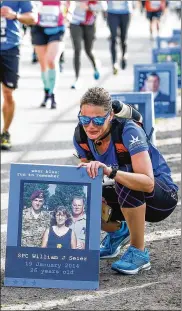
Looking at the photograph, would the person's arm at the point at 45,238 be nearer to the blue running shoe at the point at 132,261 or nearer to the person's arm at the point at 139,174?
the person's arm at the point at 139,174

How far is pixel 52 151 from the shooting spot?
11.1 meters

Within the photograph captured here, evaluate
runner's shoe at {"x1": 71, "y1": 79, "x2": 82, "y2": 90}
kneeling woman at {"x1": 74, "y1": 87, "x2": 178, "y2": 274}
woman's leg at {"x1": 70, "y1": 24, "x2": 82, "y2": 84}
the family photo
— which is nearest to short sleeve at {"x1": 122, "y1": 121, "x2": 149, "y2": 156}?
kneeling woman at {"x1": 74, "y1": 87, "x2": 178, "y2": 274}

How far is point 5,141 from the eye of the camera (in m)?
11.3

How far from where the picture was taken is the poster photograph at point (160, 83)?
39.7 ft

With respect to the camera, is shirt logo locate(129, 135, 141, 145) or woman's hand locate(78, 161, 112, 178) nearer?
woman's hand locate(78, 161, 112, 178)

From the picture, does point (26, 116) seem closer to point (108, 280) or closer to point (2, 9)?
point (2, 9)

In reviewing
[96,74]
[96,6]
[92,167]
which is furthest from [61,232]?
[96,74]

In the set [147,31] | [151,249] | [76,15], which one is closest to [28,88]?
[76,15]

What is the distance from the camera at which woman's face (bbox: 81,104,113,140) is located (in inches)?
231

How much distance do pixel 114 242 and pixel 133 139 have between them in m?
0.97

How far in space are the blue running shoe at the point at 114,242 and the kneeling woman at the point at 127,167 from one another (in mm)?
216

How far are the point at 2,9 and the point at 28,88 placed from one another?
18.4 feet

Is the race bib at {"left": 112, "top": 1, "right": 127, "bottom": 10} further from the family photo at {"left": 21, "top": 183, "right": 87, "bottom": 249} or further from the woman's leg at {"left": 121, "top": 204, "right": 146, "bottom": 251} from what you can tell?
the family photo at {"left": 21, "top": 183, "right": 87, "bottom": 249}

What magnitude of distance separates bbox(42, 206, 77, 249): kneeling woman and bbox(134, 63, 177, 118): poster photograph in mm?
6321
